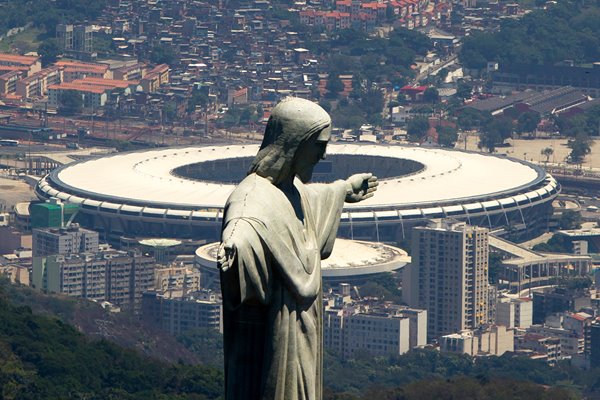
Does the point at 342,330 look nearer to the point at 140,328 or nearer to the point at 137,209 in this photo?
the point at 140,328

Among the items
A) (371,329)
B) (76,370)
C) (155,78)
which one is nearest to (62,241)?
(371,329)

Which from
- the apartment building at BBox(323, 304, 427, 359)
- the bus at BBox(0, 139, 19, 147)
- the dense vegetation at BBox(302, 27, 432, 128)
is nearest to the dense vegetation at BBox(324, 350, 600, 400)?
the apartment building at BBox(323, 304, 427, 359)

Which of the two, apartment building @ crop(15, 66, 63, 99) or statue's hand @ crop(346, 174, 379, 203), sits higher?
statue's hand @ crop(346, 174, 379, 203)

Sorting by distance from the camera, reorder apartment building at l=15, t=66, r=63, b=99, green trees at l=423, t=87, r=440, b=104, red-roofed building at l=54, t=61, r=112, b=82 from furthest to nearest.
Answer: red-roofed building at l=54, t=61, r=112, b=82, apartment building at l=15, t=66, r=63, b=99, green trees at l=423, t=87, r=440, b=104

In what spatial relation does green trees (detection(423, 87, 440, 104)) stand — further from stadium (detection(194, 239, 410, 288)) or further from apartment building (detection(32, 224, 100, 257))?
apartment building (detection(32, 224, 100, 257))

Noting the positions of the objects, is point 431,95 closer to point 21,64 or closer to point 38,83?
point 38,83

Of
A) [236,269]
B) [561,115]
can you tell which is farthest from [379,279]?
[236,269]
